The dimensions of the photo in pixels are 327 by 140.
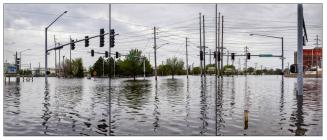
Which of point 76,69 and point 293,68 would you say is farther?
point 76,69

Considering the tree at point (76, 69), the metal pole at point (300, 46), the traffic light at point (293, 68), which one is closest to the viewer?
Answer: the traffic light at point (293, 68)

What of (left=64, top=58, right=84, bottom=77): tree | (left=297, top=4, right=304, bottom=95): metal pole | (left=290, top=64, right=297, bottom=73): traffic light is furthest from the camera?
(left=64, top=58, right=84, bottom=77): tree

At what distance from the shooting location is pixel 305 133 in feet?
35.8

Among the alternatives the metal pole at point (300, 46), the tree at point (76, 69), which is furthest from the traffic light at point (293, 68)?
the tree at point (76, 69)

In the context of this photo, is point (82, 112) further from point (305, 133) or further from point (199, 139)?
point (305, 133)

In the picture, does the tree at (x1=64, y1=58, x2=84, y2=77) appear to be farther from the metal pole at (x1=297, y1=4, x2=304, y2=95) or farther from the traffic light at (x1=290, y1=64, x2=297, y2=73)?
the traffic light at (x1=290, y1=64, x2=297, y2=73)

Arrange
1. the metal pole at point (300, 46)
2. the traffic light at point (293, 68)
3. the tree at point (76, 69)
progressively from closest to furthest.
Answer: the traffic light at point (293, 68)
the metal pole at point (300, 46)
the tree at point (76, 69)

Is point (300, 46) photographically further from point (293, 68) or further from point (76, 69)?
A: point (76, 69)

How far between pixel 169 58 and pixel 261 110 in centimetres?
15067

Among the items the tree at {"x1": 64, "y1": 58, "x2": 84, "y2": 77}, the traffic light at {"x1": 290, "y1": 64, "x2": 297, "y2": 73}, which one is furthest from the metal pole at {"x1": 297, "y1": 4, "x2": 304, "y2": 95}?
the tree at {"x1": 64, "y1": 58, "x2": 84, "y2": 77}

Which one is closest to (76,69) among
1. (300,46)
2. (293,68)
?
(300,46)

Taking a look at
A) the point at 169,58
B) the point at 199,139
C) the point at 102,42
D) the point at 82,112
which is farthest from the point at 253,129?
the point at 169,58

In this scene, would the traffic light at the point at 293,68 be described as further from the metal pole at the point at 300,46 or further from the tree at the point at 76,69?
the tree at the point at 76,69

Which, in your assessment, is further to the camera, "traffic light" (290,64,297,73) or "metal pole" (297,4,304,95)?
"metal pole" (297,4,304,95)
